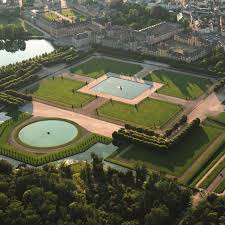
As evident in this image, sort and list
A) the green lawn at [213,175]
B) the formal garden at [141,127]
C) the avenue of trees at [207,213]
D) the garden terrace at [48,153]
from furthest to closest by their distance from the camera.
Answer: the garden terrace at [48,153] < the formal garden at [141,127] < the green lawn at [213,175] < the avenue of trees at [207,213]

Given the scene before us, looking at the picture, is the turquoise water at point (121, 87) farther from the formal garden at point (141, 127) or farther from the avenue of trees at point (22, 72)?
the avenue of trees at point (22, 72)

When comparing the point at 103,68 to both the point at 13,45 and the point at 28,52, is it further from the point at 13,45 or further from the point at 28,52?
the point at 13,45

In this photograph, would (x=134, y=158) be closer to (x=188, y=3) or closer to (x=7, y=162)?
(x=7, y=162)

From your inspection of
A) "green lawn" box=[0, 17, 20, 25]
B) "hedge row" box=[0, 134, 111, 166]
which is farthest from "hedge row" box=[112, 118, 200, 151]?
"green lawn" box=[0, 17, 20, 25]

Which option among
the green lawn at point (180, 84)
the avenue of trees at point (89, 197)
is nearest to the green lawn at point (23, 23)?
the green lawn at point (180, 84)

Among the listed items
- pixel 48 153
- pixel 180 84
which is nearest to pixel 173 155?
pixel 48 153

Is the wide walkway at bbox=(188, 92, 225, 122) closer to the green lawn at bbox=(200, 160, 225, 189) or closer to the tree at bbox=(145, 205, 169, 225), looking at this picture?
the green lawn at bbox=(200, 160, 225, 189)
